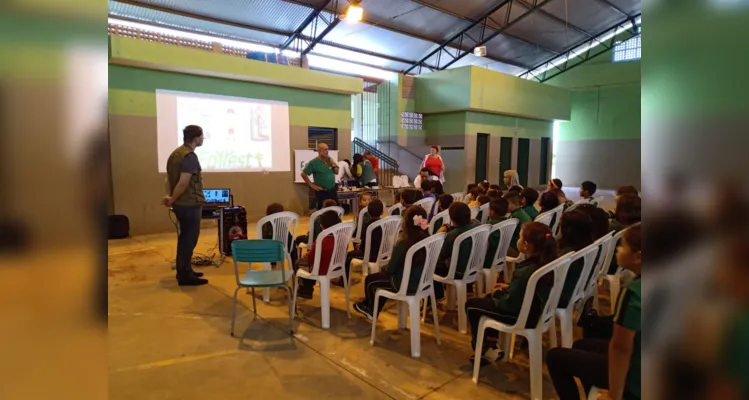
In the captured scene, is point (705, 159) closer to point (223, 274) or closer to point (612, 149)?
point (223, 274)

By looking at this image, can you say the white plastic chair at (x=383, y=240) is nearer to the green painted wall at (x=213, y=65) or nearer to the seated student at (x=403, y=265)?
the seated student at (x=403, y=265)

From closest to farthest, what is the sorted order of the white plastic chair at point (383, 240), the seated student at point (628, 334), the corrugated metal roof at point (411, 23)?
1. the seated student at point (628, 334)
2. the white plastic chair at point (383, 240)
3. the corrugated metal roof at point (411, 23)

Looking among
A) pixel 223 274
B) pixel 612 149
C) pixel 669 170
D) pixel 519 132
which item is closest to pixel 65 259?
pixel 669 170

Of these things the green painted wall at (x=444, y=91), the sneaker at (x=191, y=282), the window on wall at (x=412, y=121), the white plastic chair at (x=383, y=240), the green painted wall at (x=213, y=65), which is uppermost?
the green painted wall at (x=444, y=91)

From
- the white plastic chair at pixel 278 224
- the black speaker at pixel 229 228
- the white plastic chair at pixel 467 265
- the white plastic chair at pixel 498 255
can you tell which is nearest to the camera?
the white plastic chair at pixel 467 265

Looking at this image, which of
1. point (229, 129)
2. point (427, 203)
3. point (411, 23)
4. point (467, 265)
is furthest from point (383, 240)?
point (411, 23)

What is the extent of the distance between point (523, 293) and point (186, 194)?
313 cm

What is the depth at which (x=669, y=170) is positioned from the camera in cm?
61

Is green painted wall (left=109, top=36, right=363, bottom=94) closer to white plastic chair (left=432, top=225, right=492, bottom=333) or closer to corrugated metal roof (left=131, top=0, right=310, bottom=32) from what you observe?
corrugated metal roof (left=131, top=0, right=310, bottom=32)

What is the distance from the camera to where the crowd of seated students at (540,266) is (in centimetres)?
135

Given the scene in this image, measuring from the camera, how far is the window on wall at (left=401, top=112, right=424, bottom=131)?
1238 centimetres

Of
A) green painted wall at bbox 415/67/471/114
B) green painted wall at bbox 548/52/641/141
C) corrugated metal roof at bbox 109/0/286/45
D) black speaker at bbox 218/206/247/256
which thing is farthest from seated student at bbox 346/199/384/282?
green painted wall at bbox 548/52/641/141

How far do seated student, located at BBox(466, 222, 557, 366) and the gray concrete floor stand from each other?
11.6 inches

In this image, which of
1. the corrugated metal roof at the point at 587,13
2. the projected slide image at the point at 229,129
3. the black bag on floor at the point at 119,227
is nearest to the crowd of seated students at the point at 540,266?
the black bag on floor at the point at 119,227
